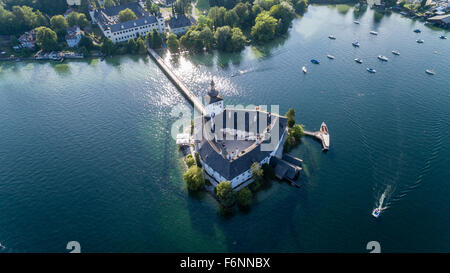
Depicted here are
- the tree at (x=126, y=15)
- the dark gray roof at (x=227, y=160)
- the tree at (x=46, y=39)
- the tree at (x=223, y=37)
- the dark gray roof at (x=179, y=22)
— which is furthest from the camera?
the tree at (x=126, y=15)

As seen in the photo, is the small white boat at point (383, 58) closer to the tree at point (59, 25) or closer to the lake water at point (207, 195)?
the lake water at point (207, 195)

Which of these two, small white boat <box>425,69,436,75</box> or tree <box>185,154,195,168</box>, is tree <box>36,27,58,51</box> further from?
small white boat <box>425,69,436,75</box>

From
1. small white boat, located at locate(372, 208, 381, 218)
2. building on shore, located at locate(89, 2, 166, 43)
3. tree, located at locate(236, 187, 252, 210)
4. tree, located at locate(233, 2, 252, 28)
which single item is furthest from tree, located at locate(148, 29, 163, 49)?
small white boat, located at locate(372, 208, 381, 218)

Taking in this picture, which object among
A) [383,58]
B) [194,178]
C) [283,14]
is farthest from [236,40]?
[194,178]

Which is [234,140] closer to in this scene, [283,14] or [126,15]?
[283,14]

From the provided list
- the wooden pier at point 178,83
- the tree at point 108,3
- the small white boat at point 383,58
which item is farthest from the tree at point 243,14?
the tree at point 108,3

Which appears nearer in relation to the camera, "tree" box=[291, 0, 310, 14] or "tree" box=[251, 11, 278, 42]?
"tree" box=[251, 11, 278, 42]

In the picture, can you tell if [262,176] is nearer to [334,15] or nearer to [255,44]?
[255,44]
